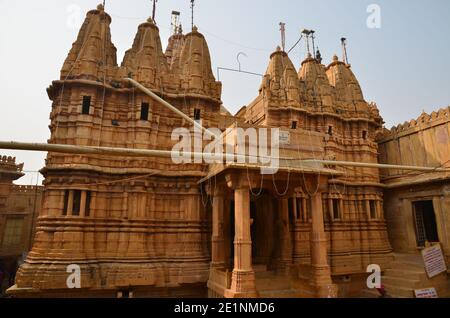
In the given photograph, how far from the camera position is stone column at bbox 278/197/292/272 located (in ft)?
47.0

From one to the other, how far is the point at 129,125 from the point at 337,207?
12880mm

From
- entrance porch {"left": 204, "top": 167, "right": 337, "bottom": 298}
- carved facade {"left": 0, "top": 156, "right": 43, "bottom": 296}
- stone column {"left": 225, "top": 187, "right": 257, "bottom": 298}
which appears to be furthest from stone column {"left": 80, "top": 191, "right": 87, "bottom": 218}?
carved facade {"left": 0, "top": 156, "right": 43, "bottom": 296}

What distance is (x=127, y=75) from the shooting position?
1580 cm

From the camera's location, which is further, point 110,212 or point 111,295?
point 110,212

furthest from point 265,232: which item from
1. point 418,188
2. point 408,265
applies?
point 418,188

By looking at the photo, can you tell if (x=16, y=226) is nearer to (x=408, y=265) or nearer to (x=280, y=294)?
(x=280, y=294)

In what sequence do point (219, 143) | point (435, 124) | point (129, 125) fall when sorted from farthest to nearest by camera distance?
point (435, 124)
point (129, 125)
point (219, 143)

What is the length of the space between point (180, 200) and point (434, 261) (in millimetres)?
13284

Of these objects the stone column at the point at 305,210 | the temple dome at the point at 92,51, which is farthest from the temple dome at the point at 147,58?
the stone column at the point at 305,210

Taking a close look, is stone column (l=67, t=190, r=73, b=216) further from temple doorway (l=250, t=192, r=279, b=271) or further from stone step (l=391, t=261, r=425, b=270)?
stone step (l=391, t=261, r=425, b=270)

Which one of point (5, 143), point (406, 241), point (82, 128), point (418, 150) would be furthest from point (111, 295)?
point (418, 150)

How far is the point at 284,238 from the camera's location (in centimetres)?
1459

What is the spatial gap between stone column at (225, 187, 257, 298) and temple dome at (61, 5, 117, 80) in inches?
388
